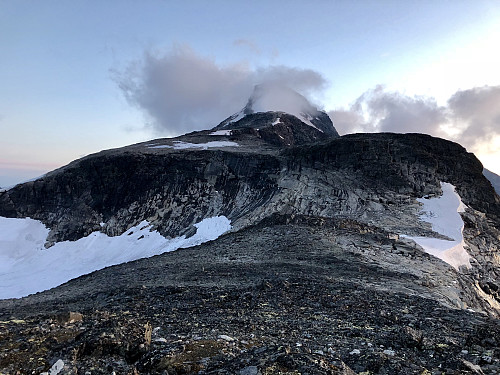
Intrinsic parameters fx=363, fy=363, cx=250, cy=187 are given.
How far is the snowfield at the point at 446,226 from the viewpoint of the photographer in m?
24.6

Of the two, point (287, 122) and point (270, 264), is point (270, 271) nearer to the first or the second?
point (270, 264)

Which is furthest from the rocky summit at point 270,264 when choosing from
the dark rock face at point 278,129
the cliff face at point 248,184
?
the dark rock face at point 278,129

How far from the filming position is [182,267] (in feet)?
62.3

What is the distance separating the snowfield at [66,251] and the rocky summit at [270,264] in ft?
1.81

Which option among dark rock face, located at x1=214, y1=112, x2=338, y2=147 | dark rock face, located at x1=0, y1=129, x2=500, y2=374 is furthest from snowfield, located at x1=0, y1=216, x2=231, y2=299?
dark rock face, located at x1=214, y1=112, x2=338, y2=147

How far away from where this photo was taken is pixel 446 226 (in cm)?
3062

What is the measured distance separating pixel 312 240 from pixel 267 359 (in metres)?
17.0

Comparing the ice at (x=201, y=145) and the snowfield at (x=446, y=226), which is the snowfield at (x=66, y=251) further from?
the snowfield at (x=446, y=226)

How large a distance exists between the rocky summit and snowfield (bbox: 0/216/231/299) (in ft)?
1.81

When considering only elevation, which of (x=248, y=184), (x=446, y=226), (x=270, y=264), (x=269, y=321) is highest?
(x=248, y=184)

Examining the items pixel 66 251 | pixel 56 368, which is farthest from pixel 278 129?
pixel 56 368

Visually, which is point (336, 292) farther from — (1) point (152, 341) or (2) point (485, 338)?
(1) point (152, 341)

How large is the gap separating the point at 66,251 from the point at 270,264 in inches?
1206

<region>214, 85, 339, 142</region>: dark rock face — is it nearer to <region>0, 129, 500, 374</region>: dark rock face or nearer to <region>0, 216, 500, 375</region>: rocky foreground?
Answer: <region>0, 129, 500, 374</region>: dark rock face
